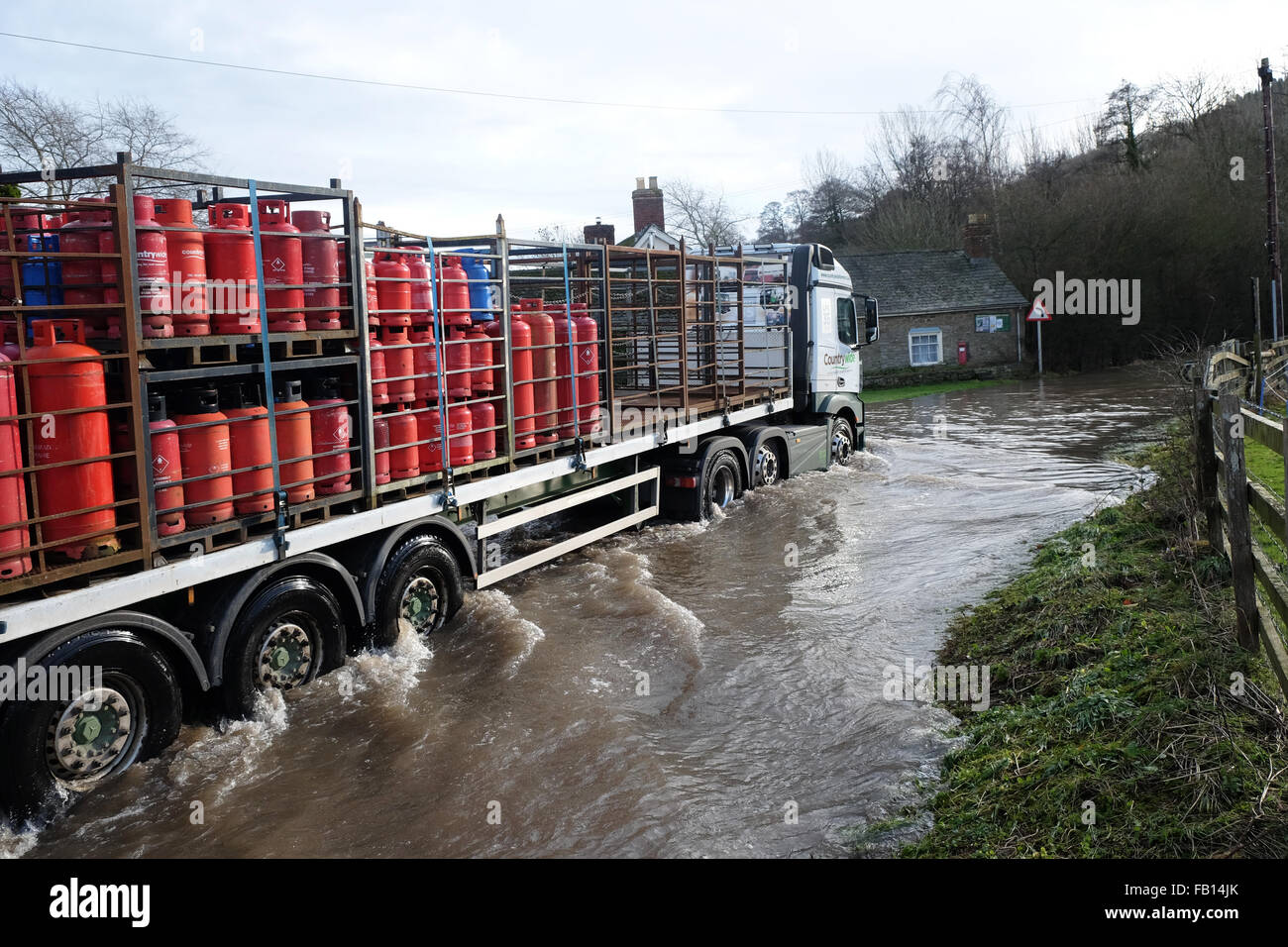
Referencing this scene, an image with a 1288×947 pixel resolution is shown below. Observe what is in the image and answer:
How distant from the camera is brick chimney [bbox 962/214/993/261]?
37750 millimetres

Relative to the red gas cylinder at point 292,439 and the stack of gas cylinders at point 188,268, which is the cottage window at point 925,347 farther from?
the red gas cylinder at point 292,439

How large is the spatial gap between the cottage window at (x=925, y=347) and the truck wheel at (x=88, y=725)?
107 ft

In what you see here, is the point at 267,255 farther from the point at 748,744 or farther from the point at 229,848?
the point at 748,744

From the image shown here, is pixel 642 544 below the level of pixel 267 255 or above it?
below

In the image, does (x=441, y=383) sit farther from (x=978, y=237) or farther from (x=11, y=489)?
(x=978, y=237)

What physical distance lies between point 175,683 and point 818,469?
1162 centimetres

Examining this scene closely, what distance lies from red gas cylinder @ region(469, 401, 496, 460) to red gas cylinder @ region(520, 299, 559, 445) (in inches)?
32.5

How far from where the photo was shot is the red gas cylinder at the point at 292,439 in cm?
714

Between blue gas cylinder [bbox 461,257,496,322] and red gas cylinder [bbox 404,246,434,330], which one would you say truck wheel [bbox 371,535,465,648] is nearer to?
red gas cylinder [bbox 404,246,434,330]

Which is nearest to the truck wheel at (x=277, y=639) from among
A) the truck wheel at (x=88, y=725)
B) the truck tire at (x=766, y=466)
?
the truck wheel at (x=88, y=725)

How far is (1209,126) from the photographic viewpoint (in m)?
41.0
